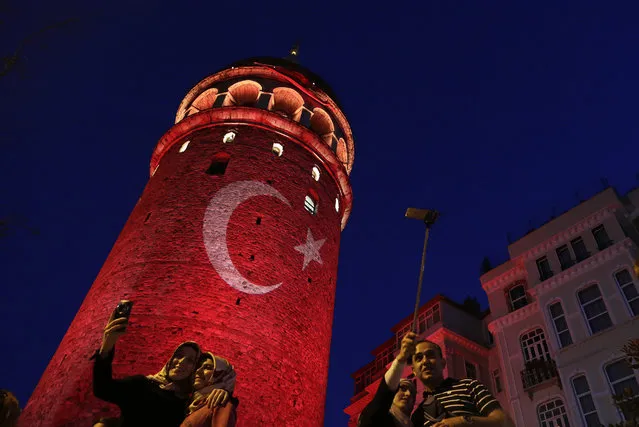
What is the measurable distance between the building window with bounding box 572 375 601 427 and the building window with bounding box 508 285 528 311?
4.76 meters

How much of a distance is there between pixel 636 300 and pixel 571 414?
437 cm

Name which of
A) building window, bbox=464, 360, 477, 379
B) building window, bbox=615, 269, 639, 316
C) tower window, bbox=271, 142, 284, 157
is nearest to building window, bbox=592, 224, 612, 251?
building window, bbox=615, 269, 639, 316

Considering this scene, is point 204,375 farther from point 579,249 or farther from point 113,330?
point 579,249

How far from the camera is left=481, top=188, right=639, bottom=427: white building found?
1761cm

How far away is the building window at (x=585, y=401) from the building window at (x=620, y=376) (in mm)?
809

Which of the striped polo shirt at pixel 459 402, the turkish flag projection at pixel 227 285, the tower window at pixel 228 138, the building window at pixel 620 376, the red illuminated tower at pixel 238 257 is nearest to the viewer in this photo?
the striped polo shirt at pixel 459 402

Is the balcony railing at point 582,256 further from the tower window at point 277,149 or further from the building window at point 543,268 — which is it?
the tower window at point 277,149

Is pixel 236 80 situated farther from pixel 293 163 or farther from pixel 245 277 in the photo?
pixel 245 277

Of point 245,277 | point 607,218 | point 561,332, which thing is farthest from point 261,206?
point 607,218

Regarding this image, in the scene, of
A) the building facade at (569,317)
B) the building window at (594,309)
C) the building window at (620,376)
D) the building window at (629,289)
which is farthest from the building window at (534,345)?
the building window at (629,289)

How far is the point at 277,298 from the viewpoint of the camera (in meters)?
16.9

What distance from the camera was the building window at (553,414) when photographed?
1853cm

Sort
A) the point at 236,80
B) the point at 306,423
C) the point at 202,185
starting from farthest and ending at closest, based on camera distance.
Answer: the point at 236,80
the point at 202,185
the point at 306,423

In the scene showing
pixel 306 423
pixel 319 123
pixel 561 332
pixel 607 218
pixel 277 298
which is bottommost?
pixel 306 423
